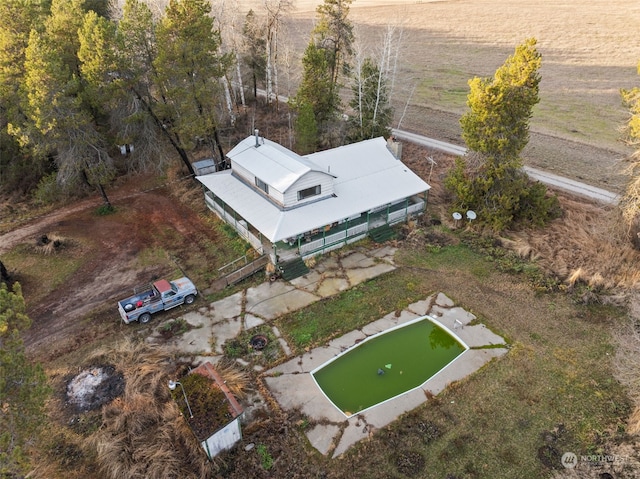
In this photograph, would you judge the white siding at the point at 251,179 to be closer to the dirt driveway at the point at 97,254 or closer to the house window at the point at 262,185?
the house window at the point at 262,185

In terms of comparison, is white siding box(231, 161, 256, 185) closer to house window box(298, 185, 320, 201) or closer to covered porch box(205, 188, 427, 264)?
covered porch box(205, 188, 427, 264)

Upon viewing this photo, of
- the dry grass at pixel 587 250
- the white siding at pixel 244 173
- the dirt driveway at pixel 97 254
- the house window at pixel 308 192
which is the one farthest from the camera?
the white siding at pixel 244 173

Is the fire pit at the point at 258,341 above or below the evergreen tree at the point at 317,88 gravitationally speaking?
below

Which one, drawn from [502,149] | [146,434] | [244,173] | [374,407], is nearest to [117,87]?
[244,173]

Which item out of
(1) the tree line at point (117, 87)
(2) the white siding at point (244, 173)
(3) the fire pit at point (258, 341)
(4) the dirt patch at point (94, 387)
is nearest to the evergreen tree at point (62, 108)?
(1) the tree line at point (117, 87)

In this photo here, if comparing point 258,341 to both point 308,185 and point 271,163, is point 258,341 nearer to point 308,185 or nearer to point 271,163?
point 308,185

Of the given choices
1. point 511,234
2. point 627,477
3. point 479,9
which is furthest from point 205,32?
point 479,9
